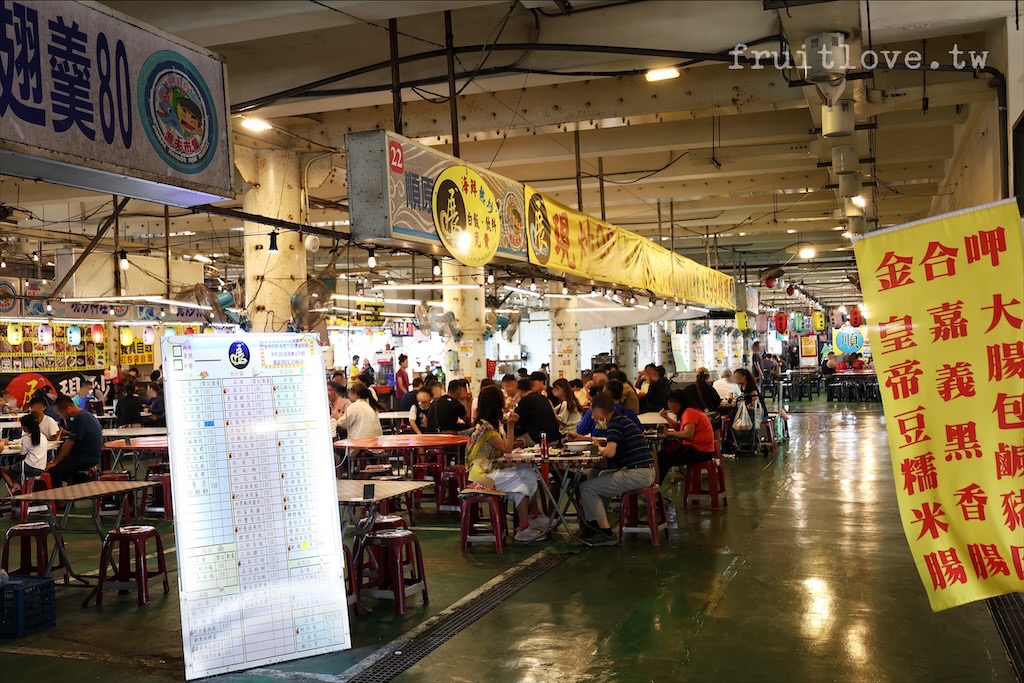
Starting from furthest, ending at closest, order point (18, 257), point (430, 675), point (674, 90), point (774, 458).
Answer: point (18, 257), point (774, 458), point (674, 90), point (430, 675)

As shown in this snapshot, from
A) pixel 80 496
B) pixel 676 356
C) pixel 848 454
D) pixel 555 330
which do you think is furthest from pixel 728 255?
pixel 80 496

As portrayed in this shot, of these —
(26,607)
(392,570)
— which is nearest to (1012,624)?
(392,570)

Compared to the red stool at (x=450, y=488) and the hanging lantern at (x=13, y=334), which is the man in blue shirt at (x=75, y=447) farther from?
the hanging lantern at (x=13, y=334)

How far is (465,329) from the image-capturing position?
1552 centimetres

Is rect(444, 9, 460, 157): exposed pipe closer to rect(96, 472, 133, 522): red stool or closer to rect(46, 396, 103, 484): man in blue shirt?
rect(46, 396, 103, 484): man in blue shirt

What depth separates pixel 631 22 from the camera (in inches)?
298

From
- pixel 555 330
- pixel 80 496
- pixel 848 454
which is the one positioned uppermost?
pixel 555 330

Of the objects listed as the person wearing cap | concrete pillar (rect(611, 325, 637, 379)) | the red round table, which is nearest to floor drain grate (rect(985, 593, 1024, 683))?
the person wearing cap

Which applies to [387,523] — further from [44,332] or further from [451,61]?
[44,332]

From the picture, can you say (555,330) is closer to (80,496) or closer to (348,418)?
(348,418)

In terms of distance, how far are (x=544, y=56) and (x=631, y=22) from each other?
83 centimetres

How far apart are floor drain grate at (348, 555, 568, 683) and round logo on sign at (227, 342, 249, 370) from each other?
6.08ft

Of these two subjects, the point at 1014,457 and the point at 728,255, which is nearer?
the point at 1014,457

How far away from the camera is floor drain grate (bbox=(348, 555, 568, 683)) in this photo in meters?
5.04
